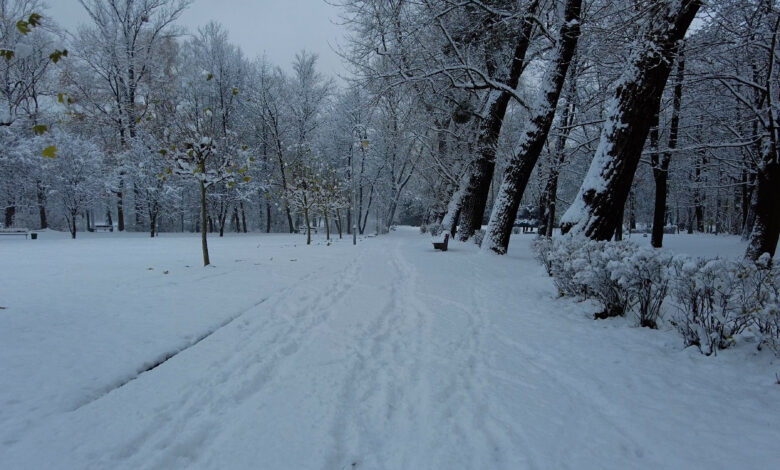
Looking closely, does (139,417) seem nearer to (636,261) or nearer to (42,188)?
(636,261)

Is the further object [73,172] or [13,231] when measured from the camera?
[73,172]

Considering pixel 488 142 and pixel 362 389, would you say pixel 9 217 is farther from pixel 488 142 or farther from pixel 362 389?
pixel 362 389

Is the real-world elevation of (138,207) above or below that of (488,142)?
below

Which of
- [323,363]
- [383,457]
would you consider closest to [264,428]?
[383,457]

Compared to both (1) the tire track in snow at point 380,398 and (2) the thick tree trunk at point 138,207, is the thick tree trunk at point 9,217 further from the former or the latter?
(1) the tire track in snow at point 380,398

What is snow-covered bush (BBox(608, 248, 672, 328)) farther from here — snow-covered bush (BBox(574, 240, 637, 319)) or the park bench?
the park bench

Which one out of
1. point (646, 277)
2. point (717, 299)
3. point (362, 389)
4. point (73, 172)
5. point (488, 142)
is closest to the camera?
point (362, 389)

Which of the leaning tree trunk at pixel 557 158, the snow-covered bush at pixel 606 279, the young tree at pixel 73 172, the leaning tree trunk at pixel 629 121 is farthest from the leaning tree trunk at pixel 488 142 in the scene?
the young tree at pixel 73 172

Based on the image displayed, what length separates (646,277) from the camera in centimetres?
375

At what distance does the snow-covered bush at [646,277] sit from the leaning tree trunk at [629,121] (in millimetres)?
2446

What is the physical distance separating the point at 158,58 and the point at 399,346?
28.9 meters

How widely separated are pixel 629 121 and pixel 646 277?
141 inches

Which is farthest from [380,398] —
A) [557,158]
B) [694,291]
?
[557,158]

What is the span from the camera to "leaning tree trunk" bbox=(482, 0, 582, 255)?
334 inches
